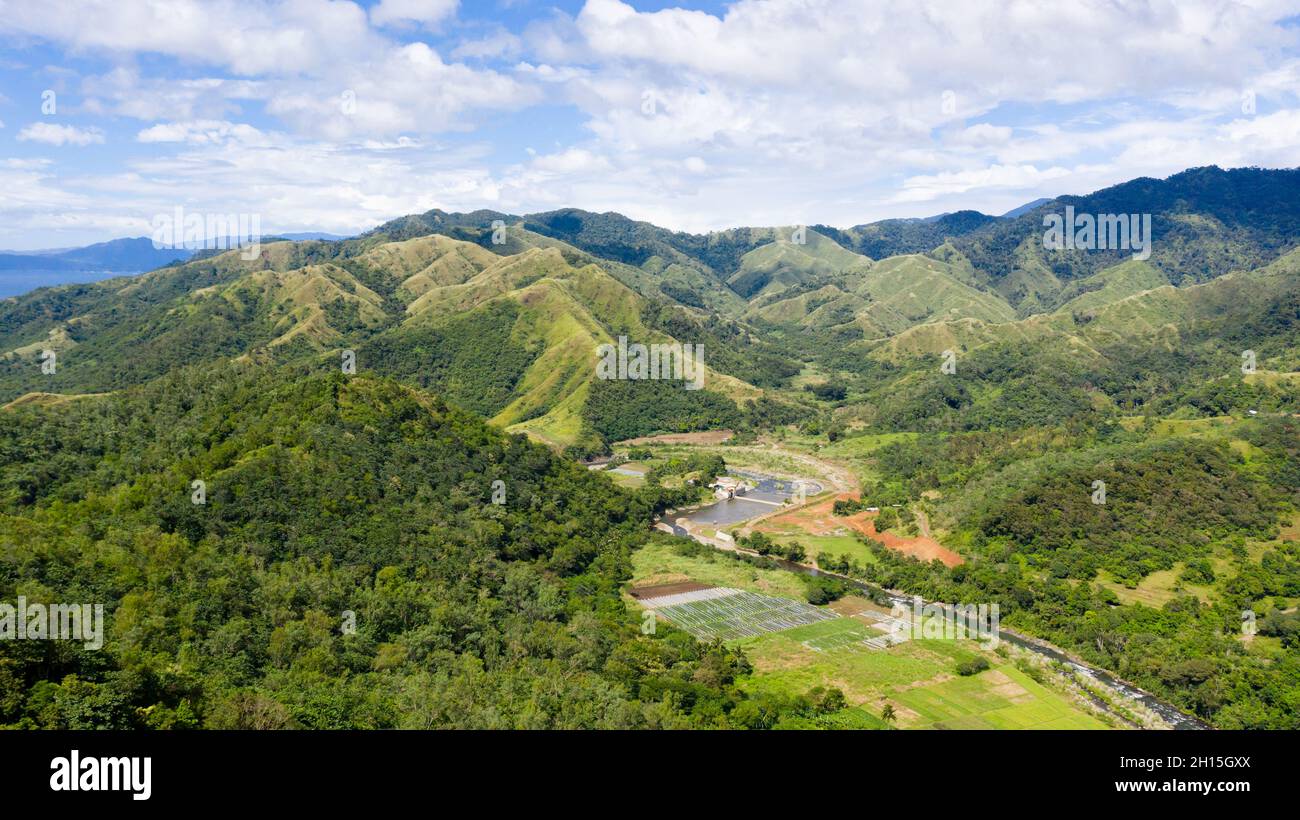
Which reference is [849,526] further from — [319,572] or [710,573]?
[319,572]
